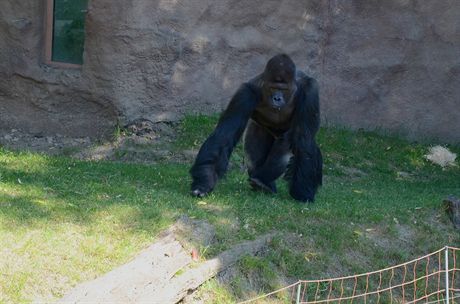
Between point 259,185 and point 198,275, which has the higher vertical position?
point 198,275

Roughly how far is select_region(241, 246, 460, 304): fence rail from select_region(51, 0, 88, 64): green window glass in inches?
198

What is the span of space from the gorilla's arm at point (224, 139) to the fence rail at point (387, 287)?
1.44 meters

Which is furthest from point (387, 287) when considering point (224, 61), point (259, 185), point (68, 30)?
point (68, 30)

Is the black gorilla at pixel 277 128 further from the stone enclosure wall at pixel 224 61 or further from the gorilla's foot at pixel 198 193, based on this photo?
the stone enclosure wall at pixel 224 61

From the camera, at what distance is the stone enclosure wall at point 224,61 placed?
31.2 ft

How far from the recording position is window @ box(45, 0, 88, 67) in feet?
31.9

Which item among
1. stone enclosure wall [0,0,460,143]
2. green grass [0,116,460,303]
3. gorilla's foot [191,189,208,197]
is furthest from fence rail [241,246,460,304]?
stone enclosure wall [0,0,460,143]

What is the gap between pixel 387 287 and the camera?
623 cm

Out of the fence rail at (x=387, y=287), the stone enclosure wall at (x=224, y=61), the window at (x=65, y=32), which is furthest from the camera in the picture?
the window at (x=65, y=32)

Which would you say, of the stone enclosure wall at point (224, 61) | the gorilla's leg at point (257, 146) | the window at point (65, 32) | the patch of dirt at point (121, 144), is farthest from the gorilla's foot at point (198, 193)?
the window at point (65, 32)

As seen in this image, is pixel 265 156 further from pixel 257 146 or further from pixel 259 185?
pixel 259 185

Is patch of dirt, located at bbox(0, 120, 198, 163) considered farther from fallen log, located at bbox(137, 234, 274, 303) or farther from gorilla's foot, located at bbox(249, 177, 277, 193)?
fallen log, located at bbox(137, 234, 274, 303)

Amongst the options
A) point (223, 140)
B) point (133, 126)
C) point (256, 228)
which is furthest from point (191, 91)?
point (256, 228)

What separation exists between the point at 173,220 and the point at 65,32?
4.62m
